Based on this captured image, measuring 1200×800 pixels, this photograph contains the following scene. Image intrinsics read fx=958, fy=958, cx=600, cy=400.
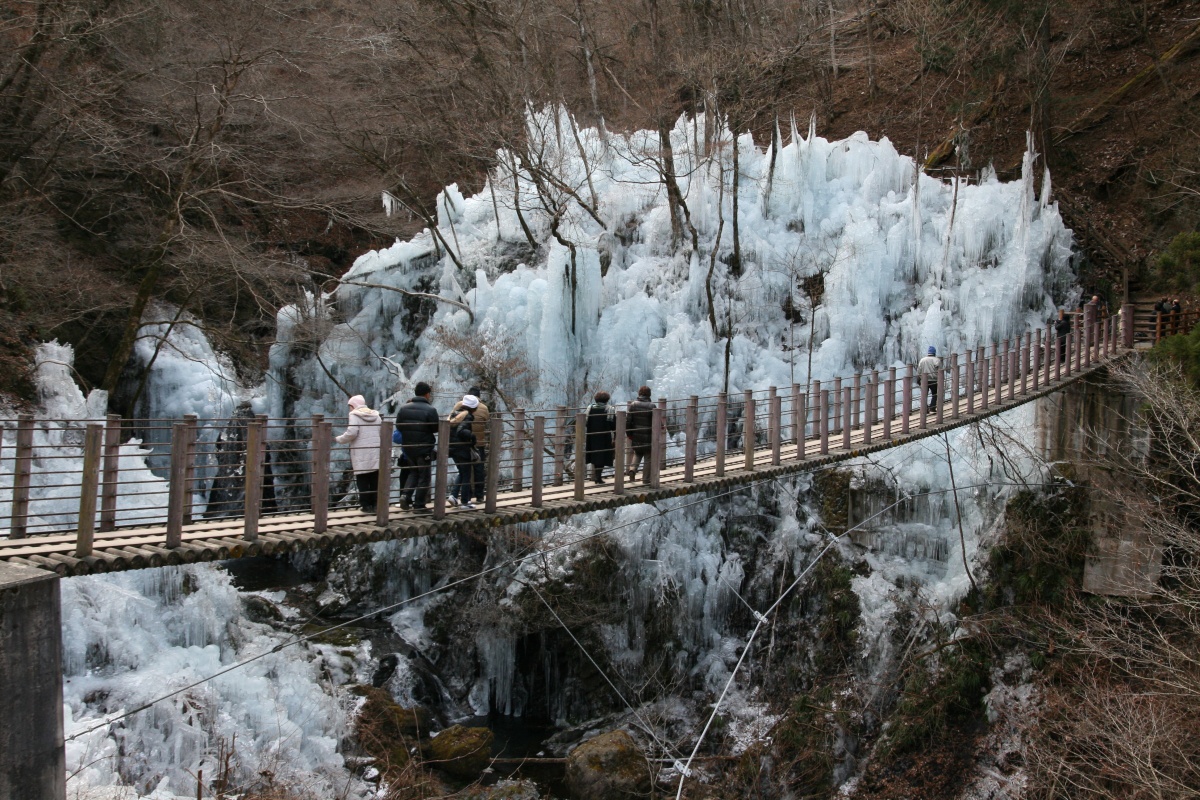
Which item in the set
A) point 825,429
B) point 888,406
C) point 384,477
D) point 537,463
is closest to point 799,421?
point 825,429

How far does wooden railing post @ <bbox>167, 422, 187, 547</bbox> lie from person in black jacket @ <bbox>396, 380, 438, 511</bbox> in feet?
5.02

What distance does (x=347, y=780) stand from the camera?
10.6 meters

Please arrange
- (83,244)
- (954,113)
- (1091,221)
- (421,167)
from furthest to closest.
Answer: (421,167) → (954,113) → (1091,221) → (83,244)

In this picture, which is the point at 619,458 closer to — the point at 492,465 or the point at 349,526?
the point at 492,465

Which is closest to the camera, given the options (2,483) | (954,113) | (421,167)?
(2,483)

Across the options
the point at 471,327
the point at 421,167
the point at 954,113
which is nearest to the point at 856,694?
the point at 471,327

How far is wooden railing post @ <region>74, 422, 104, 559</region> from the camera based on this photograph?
199 inches

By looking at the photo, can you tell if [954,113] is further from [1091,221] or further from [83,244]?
[83,244]

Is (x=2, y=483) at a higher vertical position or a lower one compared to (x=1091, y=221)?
lower

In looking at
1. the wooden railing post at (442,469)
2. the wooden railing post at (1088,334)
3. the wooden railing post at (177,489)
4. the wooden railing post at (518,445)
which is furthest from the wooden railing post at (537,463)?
the wooden railing post at (1088,334)

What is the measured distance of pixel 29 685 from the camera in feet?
15.2

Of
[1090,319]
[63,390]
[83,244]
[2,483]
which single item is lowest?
[2,483]

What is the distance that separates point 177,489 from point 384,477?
1.29 meters

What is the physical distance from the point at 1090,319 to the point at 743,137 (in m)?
8.36
